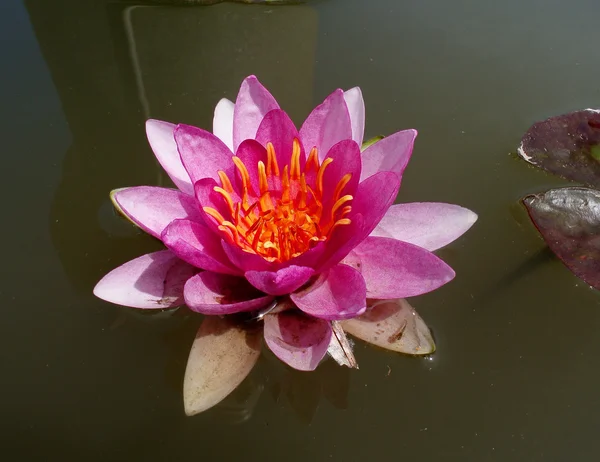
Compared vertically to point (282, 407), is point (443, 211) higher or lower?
higher

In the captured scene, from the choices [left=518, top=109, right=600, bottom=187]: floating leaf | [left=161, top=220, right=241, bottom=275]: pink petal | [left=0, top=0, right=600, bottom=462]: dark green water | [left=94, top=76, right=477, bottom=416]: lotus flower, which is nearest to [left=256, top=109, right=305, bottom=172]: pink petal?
[left=94, top=76, right=477, bottom=416]: lotus flower

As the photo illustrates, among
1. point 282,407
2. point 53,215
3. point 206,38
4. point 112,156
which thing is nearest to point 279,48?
point 206,38

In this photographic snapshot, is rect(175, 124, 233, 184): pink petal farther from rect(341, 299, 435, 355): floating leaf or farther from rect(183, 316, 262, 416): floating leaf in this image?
rect(341, 299, 435, 355): floating leaf

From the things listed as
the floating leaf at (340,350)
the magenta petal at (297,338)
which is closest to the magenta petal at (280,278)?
the magenta petal at (297,338)

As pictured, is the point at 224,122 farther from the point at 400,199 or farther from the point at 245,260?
the point at 400,199

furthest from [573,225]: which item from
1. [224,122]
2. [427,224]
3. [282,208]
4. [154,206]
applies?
[154,206]

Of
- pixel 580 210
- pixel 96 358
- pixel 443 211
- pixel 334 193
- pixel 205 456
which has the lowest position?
pixel 205 456

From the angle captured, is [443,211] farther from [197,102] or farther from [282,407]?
[197,102]
